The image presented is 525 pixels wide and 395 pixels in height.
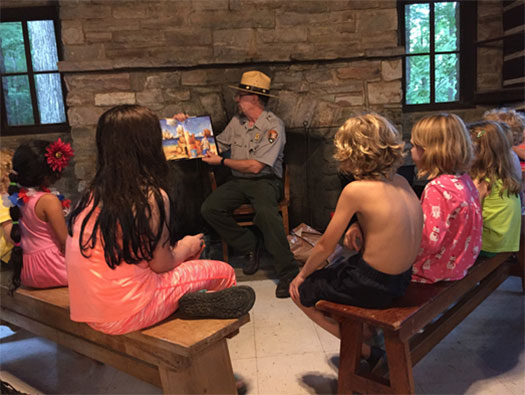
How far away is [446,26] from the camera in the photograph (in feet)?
14.3

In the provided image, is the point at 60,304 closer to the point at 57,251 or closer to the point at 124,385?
the point at 57,251

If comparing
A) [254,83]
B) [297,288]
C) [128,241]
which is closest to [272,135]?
[254,83]

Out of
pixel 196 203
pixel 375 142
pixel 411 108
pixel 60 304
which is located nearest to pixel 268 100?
pixel 196 203

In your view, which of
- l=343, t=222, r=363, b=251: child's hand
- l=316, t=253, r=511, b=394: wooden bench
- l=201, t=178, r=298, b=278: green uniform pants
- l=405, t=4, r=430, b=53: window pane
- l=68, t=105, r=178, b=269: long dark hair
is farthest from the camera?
l=405, t=4, r=430, b=53: window pane

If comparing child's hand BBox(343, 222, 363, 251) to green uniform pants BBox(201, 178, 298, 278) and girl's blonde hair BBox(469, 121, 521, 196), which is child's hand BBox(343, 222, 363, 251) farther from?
green uniform pants BBox(201, 178, 298, 278)

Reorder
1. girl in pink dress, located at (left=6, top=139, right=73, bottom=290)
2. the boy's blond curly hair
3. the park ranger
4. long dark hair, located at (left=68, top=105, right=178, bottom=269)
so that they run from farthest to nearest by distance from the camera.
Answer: the park ranger
the boy's blond curly hair
girl in pink dress, located at (left=6, top=139, right=73, bottom=290)
long dark hair, located at (left=68, top=105, right=178, bottom=269)

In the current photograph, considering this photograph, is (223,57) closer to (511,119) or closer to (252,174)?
(252,174)

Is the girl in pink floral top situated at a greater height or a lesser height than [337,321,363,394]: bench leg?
greater

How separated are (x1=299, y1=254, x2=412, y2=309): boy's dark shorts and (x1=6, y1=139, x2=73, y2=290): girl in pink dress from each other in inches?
44.1

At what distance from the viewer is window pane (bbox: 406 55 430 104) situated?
14.3 feet

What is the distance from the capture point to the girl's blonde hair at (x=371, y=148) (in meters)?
1.61

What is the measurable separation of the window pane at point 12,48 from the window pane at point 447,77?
4.00 meters

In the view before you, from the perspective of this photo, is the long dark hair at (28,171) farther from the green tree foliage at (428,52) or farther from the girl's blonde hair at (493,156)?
the green tree foliage at (428,52)

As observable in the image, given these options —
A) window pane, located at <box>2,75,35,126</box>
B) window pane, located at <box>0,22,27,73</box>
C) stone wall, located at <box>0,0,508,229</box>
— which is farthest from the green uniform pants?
window pane, located at <box>0,22,27,73</box>
